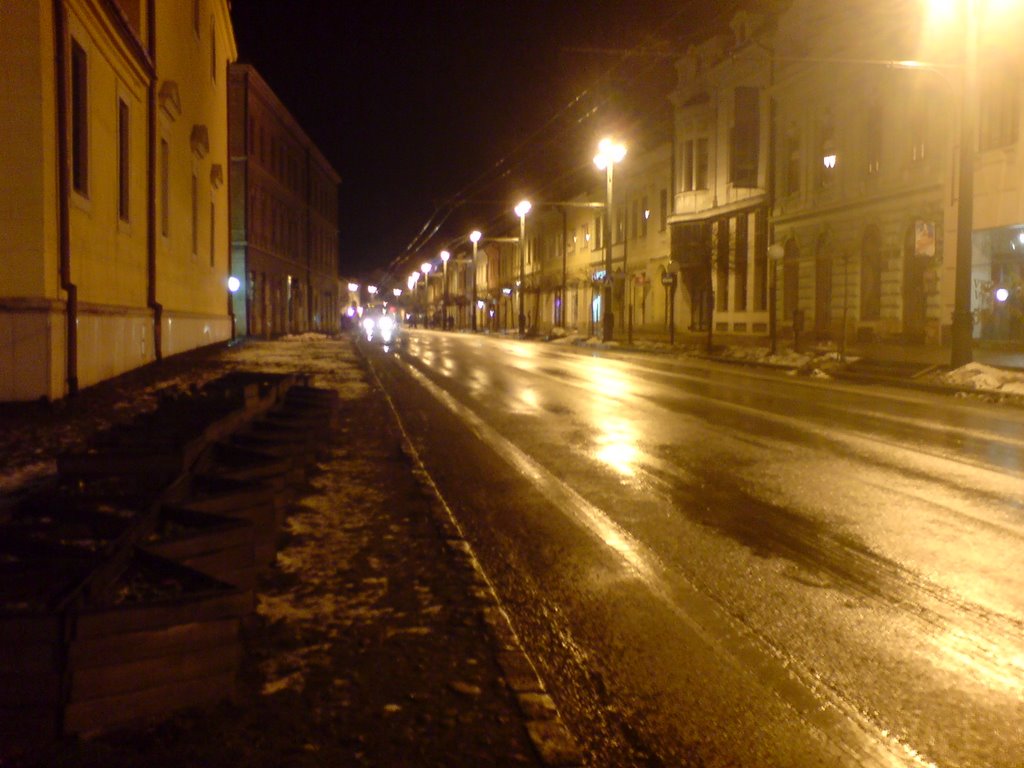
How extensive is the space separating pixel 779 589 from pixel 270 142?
167 ft

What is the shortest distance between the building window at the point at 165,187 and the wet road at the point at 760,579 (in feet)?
31.1

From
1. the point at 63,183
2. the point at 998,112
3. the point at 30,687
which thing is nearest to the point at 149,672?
the point at 30,687

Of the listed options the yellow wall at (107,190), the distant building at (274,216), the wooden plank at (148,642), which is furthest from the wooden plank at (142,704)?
the distant building at (274,216)

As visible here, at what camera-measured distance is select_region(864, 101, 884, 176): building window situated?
3161 centimetres

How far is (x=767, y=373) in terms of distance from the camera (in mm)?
25203

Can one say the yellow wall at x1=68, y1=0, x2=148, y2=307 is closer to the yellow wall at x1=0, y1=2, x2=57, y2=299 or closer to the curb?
the yellow wall at x1=0, y1=2, x2=57, y2=299

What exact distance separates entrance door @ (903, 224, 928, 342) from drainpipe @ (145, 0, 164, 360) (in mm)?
21320

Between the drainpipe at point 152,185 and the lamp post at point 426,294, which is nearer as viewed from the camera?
the drainpipe at point 152,185

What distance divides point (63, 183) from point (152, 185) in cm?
610

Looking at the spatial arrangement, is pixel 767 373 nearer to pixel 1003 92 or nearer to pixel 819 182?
pixel 1003 92

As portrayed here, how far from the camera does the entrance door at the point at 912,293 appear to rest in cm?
2978

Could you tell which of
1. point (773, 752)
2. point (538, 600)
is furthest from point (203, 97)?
point (773, 752)

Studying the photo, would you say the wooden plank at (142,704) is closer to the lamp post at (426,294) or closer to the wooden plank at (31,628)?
the wooden plank at (31,628)

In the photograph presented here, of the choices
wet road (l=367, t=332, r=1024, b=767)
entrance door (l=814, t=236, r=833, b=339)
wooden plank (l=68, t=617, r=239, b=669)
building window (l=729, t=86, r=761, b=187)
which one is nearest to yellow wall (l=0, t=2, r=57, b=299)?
wet road (l=367, t=332, r=1024, b=767)
